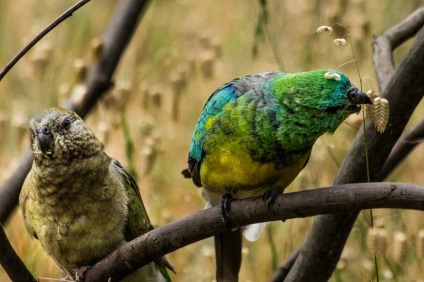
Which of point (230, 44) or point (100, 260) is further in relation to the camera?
point (230, 44)

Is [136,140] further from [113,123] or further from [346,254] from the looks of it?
[346,254]

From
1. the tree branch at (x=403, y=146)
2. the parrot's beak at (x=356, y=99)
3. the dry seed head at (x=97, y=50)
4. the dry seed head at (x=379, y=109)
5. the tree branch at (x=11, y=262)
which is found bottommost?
the tree branch at (x=403, y=146)

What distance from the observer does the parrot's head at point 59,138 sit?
3002 mm

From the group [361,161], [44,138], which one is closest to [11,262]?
[44,138]

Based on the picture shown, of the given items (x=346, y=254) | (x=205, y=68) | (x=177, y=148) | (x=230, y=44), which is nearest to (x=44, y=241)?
(x=205, y=68)

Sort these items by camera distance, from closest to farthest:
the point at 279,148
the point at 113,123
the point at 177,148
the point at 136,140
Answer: the point at 279,148 < the point at 113,123 < the point at 136,140 < the point at 177,148

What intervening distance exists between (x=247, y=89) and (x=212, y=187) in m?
0.41

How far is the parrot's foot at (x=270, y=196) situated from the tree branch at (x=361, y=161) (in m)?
0.30

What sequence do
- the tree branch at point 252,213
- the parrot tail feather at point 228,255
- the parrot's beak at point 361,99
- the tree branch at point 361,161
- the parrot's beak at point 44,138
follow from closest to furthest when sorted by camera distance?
the tree branch at point 252,213 → the parrot's beak at point 361,99 → the tree branch at point 361,161 → the parrot's beak at point 44,138 → the parrot tail feather at point 228,255

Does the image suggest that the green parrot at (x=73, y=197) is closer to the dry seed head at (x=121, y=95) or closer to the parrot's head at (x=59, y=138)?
the parrot's head at (x=59, y=138)

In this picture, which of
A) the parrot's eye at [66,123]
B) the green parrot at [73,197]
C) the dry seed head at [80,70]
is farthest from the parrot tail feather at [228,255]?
the dry seed head at [80,70]

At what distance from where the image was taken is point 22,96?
17.0 ft

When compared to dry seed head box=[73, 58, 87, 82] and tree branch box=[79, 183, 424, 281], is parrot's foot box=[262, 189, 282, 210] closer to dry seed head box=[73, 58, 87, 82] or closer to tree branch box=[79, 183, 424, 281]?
tree branch box=[79, 183, 424, 281]

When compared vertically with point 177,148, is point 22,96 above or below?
above
